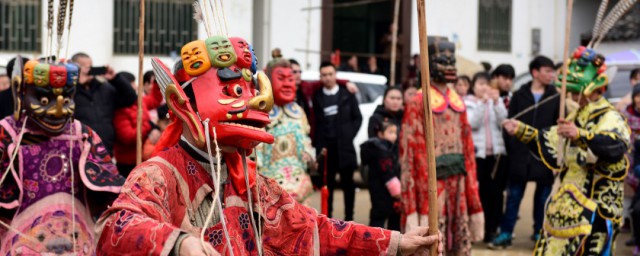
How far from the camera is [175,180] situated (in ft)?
13.4

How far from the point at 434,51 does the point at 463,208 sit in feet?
3.78

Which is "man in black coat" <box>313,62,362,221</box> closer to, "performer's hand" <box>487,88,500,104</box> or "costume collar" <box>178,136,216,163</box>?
"performer's hand" <box>487,88,500,104</box>

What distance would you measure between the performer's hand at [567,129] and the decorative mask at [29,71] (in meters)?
3.35

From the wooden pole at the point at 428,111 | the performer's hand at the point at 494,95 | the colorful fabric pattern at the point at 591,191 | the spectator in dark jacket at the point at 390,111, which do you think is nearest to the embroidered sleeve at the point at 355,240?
the wooden pole at the point at 428,111

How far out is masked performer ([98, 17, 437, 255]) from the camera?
4.05 meters

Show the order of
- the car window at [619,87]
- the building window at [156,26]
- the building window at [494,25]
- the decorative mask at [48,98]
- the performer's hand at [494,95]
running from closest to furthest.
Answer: the decorative mask at [48,98] < the performer's hand at [494,95] < the car window at [619,87] < the building window at [156,26] < the building window at [494,25]

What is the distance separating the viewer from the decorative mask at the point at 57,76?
6570mm

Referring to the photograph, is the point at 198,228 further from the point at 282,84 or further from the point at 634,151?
the point at 634,151

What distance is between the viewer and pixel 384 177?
9.36m

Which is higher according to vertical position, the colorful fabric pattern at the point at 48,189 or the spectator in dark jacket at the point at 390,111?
the spectator in dark jacket at the point at 390,111

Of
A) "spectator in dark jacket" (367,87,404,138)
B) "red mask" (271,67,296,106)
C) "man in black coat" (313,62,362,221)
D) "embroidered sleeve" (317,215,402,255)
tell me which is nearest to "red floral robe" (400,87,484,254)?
"red mask" (271,67,296,106)

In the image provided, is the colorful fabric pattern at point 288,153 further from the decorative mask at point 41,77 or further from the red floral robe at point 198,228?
the red floral robe at point 198,228

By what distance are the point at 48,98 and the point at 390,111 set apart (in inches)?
166

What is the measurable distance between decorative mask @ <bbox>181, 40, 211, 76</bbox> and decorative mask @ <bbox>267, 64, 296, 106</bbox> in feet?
13.4
